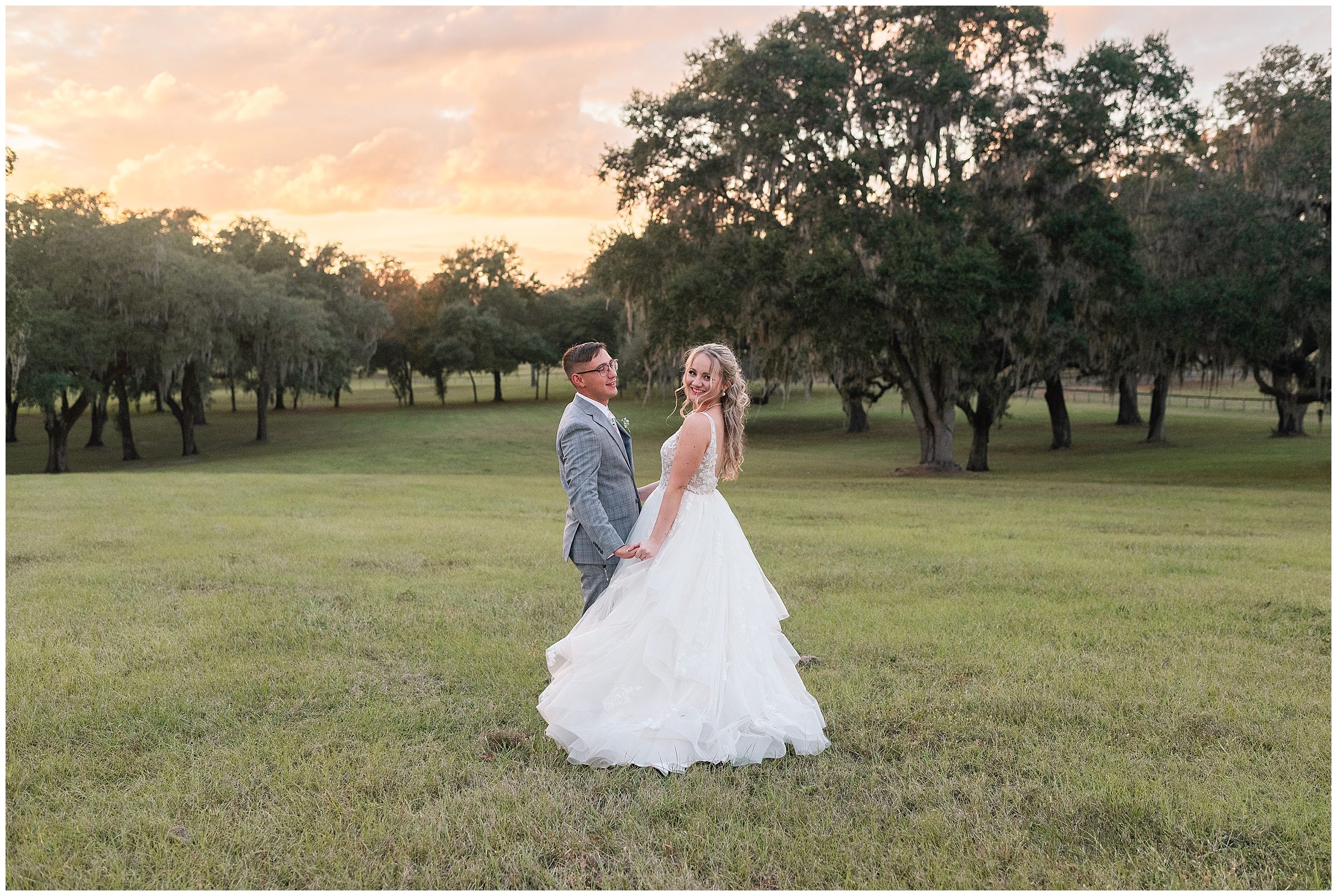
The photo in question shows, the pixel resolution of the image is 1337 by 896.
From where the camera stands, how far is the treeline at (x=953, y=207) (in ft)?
69.6

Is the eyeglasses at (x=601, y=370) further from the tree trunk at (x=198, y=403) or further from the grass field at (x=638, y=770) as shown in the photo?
the tree trunk at (x=198, y=403)

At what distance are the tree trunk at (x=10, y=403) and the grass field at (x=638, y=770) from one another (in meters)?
13.4

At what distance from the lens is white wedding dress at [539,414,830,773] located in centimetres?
465

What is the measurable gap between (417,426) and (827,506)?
3223 centimetres

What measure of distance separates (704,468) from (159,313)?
102 feet

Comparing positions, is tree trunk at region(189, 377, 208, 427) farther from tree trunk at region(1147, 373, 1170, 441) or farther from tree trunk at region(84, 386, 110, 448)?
tree trunk at region(1147, 373, 1170, 441)

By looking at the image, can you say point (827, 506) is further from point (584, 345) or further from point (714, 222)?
point (584, 345)

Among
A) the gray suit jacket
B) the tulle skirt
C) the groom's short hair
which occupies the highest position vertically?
the groom's short hair

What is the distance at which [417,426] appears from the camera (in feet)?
148

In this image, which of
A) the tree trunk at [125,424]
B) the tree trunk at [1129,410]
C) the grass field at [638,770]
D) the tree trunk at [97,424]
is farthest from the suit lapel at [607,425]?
the tree trunk at [1129,410]

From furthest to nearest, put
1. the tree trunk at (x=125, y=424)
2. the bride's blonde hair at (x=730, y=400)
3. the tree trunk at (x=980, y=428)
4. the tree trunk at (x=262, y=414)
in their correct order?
the tree trunk at (x=262, y=414)
the tree trunk at (x=125, y=424)
the tree trunk at (x=980, y=428)
the bride's blonde hair at (x=730, y=400)

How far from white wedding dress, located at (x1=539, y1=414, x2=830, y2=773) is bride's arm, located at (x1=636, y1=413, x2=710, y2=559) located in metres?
0.05

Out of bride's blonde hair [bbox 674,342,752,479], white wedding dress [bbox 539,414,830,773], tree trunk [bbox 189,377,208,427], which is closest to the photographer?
white wedding dress [bbox 539,414,830,773]

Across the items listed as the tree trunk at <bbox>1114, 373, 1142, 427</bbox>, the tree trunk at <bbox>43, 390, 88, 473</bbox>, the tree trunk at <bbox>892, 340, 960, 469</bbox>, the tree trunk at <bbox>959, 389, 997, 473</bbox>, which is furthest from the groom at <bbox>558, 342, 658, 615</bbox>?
the tree trunk at <bbox>1114, 373, 1142, 427</bbox>
